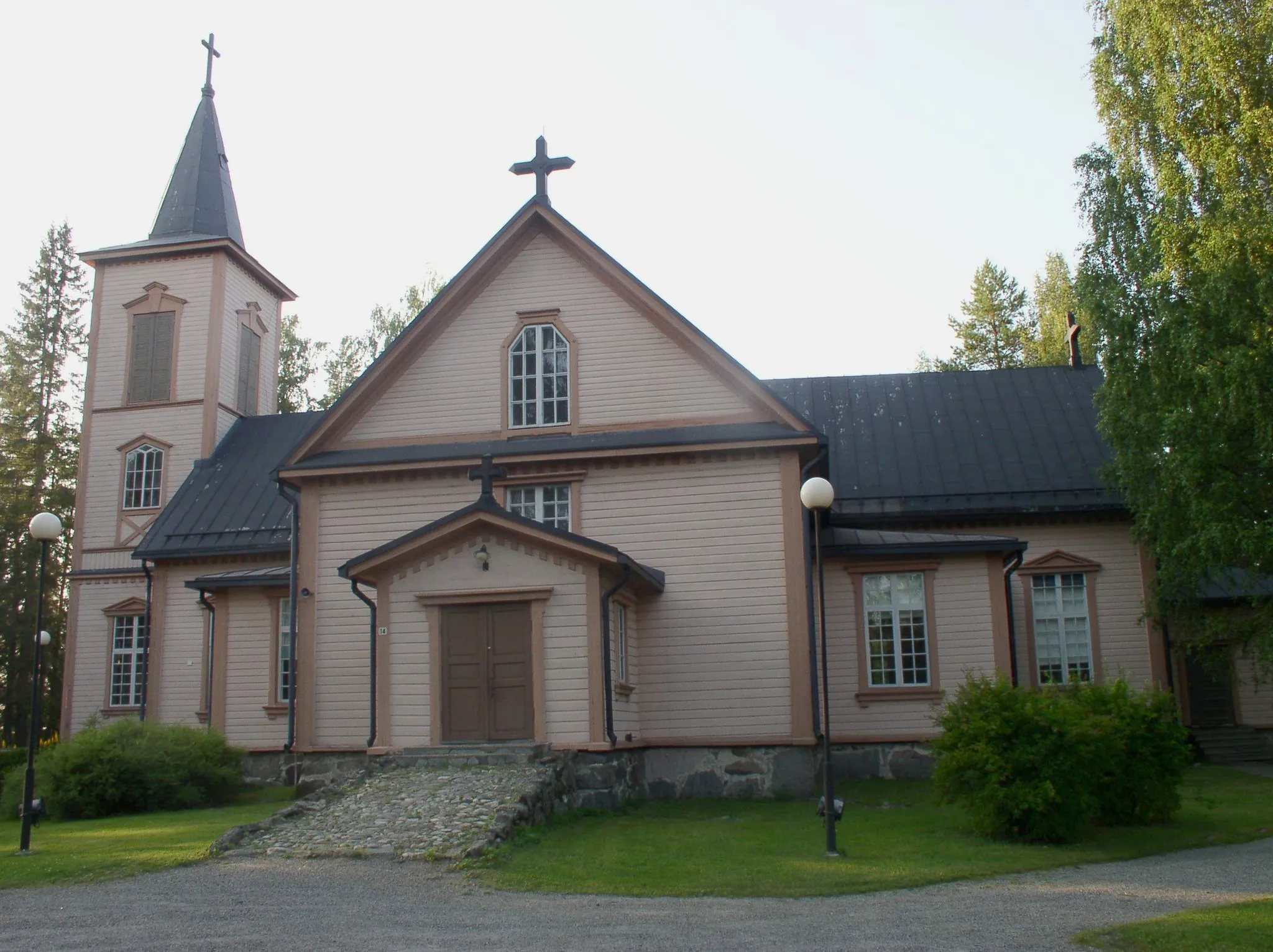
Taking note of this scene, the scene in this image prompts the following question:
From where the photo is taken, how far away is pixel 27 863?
473 inches

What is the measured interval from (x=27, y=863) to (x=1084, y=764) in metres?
10.9

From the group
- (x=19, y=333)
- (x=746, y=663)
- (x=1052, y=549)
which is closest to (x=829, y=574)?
(x=746, y=663)

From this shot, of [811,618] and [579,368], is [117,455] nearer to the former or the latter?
[579,368]

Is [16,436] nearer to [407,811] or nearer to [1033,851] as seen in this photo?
[407,811]

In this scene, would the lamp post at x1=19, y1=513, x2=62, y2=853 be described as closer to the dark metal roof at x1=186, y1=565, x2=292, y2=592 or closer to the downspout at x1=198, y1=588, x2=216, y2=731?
the dark metal roof at x1=186, y1=565, x2=292, y2=592

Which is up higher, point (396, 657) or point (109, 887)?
point (396, 657)

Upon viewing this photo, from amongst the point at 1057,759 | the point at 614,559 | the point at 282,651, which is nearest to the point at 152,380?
the point at 282,651

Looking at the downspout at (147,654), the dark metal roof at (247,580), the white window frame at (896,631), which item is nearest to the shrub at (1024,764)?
the white window frame at (896,631)

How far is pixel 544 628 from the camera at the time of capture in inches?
662

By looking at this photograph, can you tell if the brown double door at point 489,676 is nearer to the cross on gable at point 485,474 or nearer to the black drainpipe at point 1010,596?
the cross on gable at point 485,474

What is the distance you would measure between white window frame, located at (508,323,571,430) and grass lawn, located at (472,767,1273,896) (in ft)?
21.4

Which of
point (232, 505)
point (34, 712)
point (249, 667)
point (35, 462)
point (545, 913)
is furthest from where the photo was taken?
point (35, 462)

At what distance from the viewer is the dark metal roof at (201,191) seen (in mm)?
30562

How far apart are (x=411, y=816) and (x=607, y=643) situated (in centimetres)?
427
